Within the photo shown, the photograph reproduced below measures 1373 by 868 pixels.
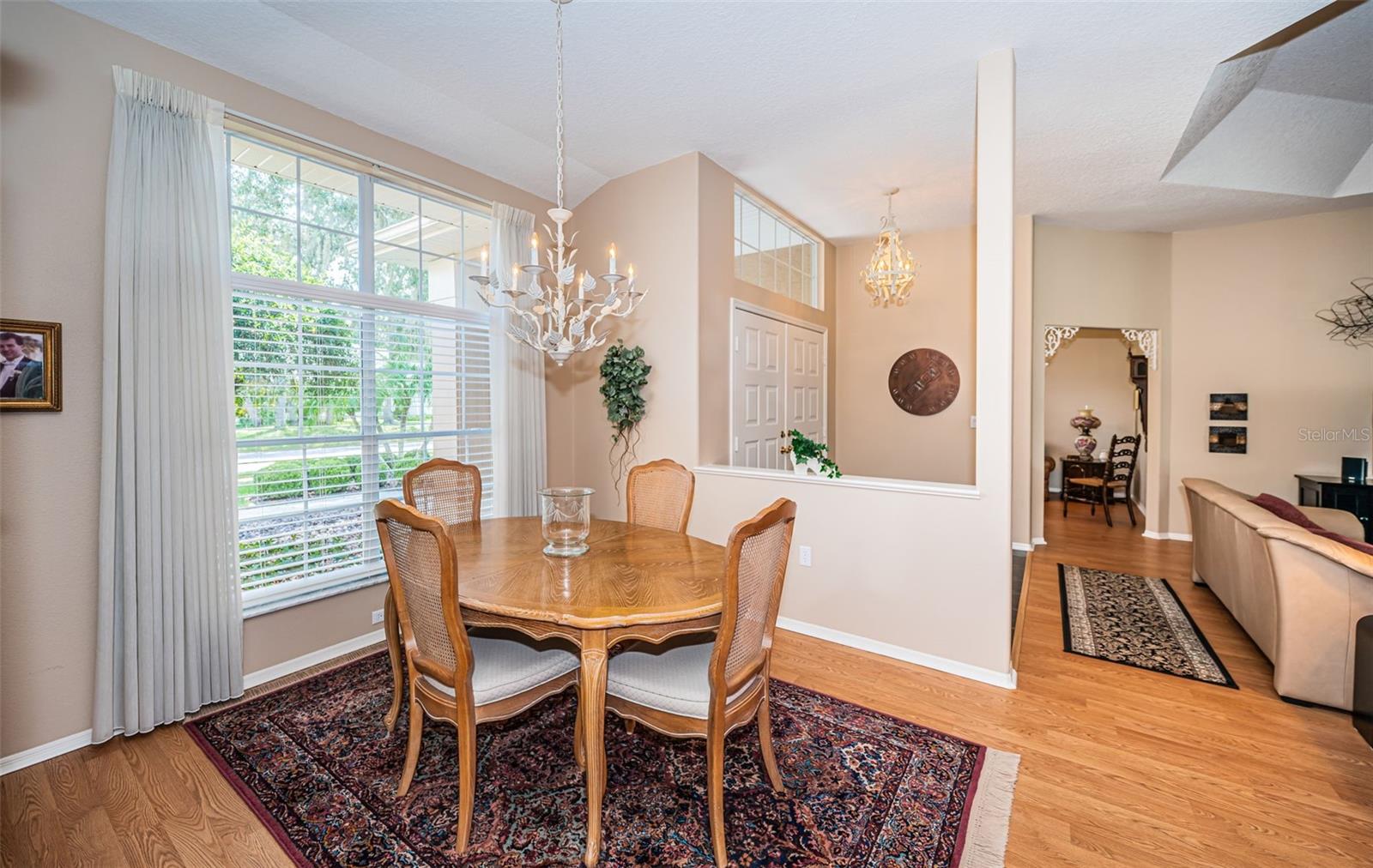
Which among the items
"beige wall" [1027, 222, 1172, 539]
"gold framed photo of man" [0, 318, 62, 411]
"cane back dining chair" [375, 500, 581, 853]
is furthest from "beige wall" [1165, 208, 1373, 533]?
"gold framed photo of man" [0, 318, 62, 411]

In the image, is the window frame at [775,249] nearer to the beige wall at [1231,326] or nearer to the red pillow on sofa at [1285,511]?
the beige wall at [1231,326]

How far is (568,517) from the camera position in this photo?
7.09 feet

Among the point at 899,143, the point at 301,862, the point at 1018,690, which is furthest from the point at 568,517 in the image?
the point at 899,143

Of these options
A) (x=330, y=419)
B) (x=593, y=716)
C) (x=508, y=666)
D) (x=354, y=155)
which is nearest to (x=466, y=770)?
(x=508, y=666)

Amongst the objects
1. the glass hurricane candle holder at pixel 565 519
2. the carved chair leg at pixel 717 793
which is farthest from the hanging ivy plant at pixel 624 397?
the carved chair leg at pixel 717 793

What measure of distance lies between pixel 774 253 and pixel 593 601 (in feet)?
12.7

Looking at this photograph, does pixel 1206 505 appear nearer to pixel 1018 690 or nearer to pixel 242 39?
pixel 1018 690

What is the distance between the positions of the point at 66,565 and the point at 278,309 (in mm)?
1358

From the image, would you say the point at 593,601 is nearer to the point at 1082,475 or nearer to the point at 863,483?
the point at 863,483

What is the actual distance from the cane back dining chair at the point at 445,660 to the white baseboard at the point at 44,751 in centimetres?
141

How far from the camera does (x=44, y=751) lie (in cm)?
214

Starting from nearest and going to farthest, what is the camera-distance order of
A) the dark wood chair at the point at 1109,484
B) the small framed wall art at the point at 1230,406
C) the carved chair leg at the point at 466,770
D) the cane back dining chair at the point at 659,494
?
the carved chair leg at the point at 466,770 < the cane back dining chair at the point at 659,494 < the small framed wall art at the point at 1230,406 < the dark wood chair at the point at 1109,484

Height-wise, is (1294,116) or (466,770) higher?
(1294,116)

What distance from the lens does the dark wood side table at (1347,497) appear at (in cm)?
440
